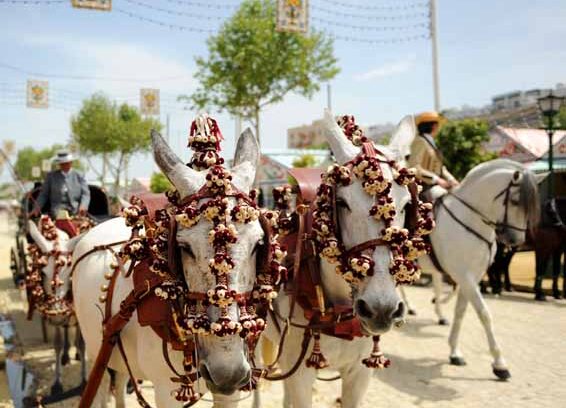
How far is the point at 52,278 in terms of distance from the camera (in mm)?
5035

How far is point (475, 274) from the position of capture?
18.8 feet

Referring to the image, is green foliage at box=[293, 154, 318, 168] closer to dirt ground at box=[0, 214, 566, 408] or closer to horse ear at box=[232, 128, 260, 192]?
dirt ground at box=[0, 214, 566, 408]

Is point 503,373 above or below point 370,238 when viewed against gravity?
below

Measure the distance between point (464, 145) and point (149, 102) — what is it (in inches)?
490

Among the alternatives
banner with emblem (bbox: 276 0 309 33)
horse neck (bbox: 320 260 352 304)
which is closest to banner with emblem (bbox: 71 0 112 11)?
banner with emblem (bbox: 276 0 309 33)

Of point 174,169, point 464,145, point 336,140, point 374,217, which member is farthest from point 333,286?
point 464,145

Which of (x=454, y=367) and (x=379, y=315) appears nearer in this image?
(x=379, y=315)

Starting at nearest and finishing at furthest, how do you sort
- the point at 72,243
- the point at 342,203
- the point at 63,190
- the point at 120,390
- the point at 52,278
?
1. the point at 342,203
2. the point at 120,390
3. the point at 72,243
4. the point at 52,278
5. the point at 63,190

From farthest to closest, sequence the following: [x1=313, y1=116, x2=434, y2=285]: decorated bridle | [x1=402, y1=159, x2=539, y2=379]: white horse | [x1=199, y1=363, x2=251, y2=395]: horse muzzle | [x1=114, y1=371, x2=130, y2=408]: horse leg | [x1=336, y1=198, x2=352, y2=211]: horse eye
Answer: [x1=402, y1=159, x2=539, y2=379]: white horse, [x1=114, y1=371, x2=130, y2=408]: horse leg, [x1=336, y1=198, x2=352, y2=211]: horse eye, [x1=313, y1=116, x2=434, y2=285]: decorated bridle, [x1=199, y1=363, x2=251, y2=395]: horse muzzle

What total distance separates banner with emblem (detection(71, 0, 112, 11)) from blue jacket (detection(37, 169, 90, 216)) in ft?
12.0

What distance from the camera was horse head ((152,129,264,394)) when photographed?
79.0 inches

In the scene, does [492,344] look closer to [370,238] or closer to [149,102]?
[370,238]

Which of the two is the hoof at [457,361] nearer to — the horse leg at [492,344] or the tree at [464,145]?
the horse leg at [492,344]

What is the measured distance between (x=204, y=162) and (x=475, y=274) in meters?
4.45
